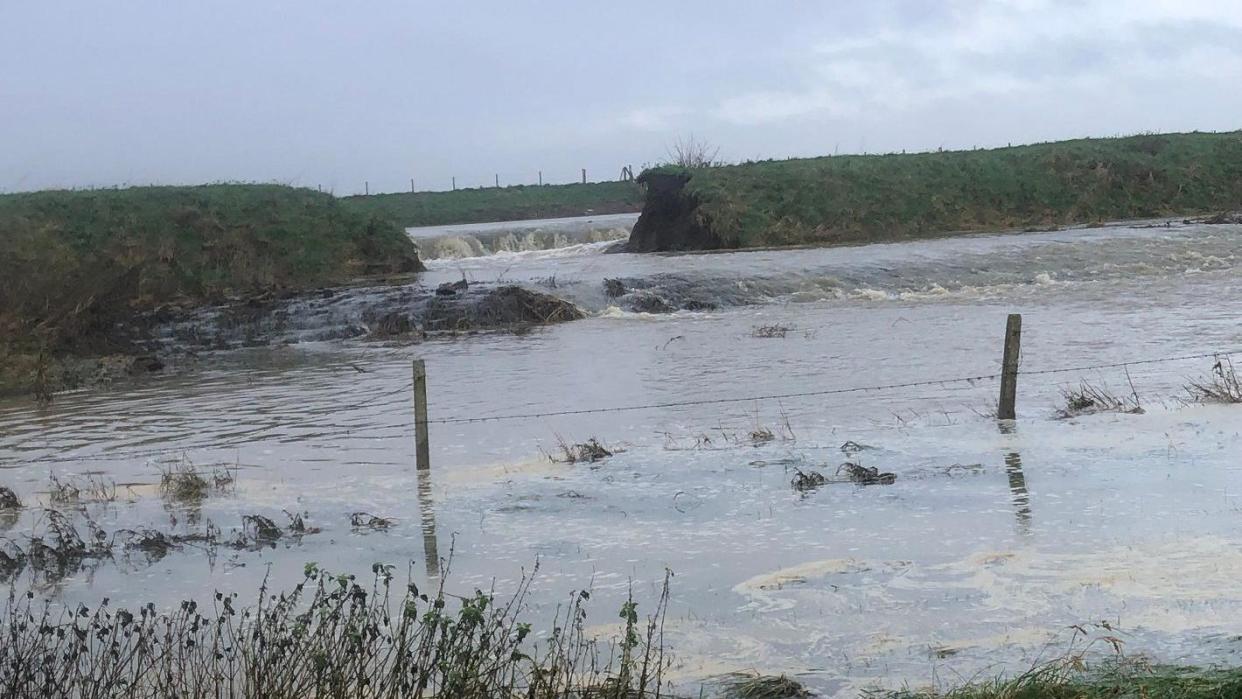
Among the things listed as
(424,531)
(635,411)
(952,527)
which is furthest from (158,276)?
(952,527)

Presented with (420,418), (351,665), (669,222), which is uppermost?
(669,222)

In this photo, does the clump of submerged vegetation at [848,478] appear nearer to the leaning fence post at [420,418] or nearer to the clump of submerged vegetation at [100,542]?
the leaning fence post at [420,418]

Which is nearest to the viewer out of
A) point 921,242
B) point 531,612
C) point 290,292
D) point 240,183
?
point 531,612

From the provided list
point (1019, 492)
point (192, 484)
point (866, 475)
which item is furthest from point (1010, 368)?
point (192, 484)

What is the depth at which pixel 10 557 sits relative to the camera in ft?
30.2

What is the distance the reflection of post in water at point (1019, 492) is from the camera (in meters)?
9.19

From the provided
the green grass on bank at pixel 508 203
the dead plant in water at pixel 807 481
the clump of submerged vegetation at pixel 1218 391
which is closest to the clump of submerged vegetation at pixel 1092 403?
the clump of submerged vegetation at pixel 1218 391

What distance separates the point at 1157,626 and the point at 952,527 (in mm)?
2478

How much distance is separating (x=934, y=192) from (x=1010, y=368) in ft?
118

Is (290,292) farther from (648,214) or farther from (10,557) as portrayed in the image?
(10,557)

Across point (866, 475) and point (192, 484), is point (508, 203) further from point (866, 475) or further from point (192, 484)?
point (866, 475)

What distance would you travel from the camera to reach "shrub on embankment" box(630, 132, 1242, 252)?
4422cm

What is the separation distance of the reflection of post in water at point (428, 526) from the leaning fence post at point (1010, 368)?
563 cm

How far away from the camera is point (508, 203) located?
7181cm
